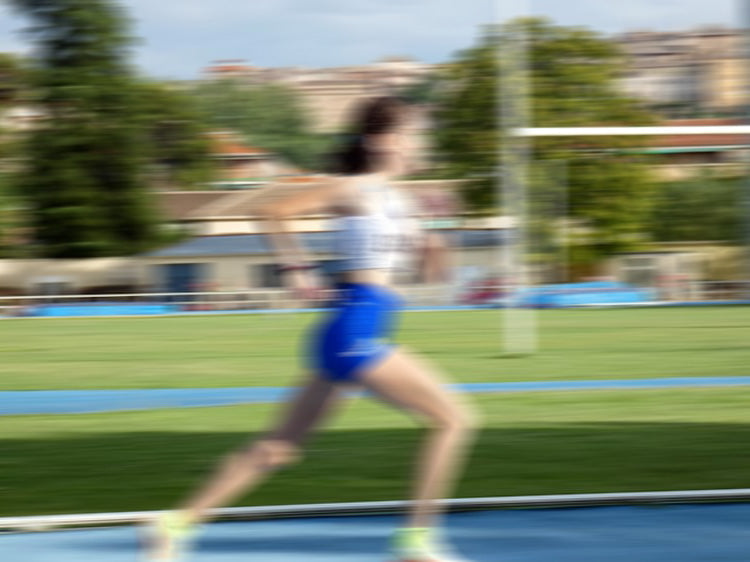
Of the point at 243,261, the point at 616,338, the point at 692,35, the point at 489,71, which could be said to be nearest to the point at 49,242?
the point at 243,261

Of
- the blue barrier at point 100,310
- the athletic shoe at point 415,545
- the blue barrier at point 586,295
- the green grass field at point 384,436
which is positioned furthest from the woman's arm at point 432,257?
the blue barrier at point 100,310

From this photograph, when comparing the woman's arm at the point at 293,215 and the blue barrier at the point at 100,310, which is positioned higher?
the woman's arm at the point at 293,215

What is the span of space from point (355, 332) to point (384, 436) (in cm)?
331

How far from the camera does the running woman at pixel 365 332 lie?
11.8 feet

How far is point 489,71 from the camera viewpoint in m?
39.4

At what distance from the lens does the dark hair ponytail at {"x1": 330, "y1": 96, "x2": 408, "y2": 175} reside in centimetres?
374

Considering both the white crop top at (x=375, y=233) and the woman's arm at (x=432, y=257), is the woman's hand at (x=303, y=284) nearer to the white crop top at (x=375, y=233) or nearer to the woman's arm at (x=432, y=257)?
the white crop top at (x=375, y=233)

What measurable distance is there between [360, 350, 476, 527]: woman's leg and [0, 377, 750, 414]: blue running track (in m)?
5.52

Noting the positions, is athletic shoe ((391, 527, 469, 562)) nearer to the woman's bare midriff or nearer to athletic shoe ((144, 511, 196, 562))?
athletic shoe ((144, 511, 196, 562))

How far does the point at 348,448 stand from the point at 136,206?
35101 mm

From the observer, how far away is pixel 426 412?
3598mm

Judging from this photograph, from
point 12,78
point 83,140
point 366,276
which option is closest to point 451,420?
point 366,276

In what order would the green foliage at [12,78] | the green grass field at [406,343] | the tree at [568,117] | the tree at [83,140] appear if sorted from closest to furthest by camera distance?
1. the green grass field at [406,343]
2. the tree at [568,117]
3. the tree at [83,140]
4. the green foliage at [12,78]

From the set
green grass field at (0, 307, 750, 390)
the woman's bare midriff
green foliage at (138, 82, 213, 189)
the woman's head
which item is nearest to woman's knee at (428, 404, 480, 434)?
the woman's bare midriff
